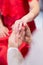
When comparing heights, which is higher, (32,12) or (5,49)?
(32,12)

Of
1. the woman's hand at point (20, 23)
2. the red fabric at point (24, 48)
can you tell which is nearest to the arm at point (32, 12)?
the woman's hand at point (20, 23)

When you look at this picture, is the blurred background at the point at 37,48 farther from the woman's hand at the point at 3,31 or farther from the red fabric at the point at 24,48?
the woman's hand at the point at 3,31

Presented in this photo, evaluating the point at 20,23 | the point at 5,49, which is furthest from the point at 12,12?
the point at 5,49

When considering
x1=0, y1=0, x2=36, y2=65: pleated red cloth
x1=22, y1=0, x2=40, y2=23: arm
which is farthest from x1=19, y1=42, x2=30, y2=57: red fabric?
x1=22, y1=0, x2=40, y2=23: arm

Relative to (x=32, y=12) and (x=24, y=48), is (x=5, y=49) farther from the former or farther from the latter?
(x=32, y=12)

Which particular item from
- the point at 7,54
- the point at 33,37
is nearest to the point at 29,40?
the point at 33,37

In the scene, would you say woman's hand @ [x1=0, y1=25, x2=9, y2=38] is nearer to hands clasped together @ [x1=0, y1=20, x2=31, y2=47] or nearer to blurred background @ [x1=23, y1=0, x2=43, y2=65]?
hands clasped together @ [x1=0, y1=20, x2=31, y2=47]

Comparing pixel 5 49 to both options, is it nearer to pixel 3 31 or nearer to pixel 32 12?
pixel 3 31

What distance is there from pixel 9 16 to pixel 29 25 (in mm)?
107

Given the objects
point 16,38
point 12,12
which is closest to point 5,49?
point 16,38

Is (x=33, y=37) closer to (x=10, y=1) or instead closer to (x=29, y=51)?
(x=29, y=51)

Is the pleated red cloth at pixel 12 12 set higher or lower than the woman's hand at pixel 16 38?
higher

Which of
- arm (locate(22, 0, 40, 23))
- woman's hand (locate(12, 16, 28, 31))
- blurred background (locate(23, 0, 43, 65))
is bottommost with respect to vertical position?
blurred background (locate(23, 0, 43, 65))

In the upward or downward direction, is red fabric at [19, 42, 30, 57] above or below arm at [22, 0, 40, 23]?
below
